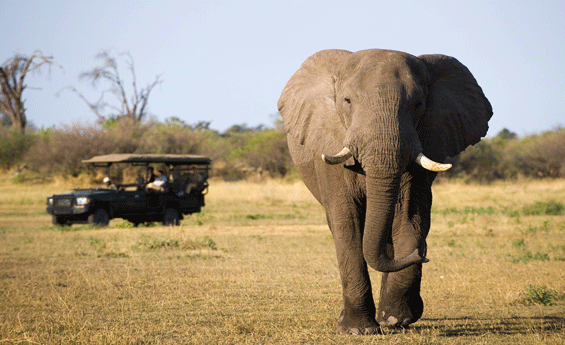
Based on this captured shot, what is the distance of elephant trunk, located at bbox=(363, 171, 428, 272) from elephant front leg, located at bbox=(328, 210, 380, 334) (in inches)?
26.3

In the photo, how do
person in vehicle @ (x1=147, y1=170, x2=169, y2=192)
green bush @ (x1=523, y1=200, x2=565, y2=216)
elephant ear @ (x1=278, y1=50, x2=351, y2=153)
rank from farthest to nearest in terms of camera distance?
green bush @ (x1=523, y1=200, x2=565, y2=216)
person in vehicle @ (x1=147, y1=170, x2=169, y2=192)
elephant ear @ (x1=278, y1=50, x2=351, y2=153)

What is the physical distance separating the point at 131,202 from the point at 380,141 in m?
14.0

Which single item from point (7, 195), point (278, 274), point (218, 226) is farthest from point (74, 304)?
point (7, 195)

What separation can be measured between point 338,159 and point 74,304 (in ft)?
12.8

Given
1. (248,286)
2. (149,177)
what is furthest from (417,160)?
(149,177)

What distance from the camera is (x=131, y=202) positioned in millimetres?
18047

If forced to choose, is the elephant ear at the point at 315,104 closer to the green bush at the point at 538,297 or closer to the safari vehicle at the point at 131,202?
the green bush at the point at 538,297

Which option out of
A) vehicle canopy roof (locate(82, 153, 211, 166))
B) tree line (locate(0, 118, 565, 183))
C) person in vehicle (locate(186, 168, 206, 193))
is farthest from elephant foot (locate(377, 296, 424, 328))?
tree line (locate(0, 118, 565, 183))

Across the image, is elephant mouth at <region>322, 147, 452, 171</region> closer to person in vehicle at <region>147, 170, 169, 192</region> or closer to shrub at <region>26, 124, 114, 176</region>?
person in vehicle at <region>147, 170, 169, 192</region>

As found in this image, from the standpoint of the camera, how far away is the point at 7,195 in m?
29.2

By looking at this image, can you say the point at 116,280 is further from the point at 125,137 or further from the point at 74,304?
the point at 125,137

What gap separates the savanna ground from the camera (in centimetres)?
602

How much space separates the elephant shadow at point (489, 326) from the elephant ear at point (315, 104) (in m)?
1.88

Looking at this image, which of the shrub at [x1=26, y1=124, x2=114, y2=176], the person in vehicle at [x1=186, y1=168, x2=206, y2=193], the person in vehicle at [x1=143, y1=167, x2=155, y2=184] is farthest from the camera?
the shrub at [x1=26, y1=124, x2=114, y2=176]
